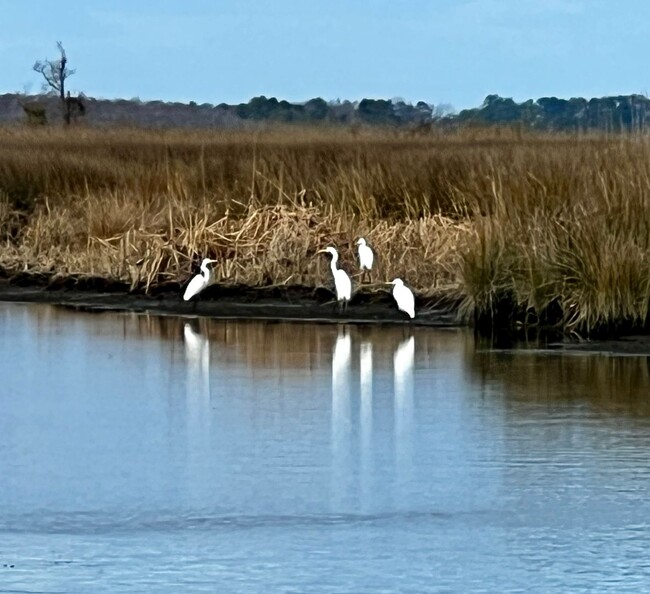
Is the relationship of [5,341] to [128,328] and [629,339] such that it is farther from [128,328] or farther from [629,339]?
[629,339]

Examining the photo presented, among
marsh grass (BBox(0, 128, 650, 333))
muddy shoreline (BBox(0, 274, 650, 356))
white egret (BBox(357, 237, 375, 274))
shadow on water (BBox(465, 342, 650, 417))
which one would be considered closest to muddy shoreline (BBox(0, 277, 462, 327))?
muddy shoreline (BBox(0, 274, 650, 356))

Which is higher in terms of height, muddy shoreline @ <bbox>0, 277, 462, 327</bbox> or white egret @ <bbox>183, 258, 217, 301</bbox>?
white egret @ <bbox>183, 258, 217, 301</bbox>

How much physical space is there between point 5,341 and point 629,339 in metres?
4.94

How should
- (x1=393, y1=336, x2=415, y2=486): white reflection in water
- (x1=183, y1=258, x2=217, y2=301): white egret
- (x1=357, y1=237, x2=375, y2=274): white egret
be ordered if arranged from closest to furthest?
(x1=393, y1=336, x2=415, y2=486): white reflection in water
(x1=357, y1=237, x2=375, y2=274): white egret
(x1=183, y1=258, x2=217, y2=301): white egret

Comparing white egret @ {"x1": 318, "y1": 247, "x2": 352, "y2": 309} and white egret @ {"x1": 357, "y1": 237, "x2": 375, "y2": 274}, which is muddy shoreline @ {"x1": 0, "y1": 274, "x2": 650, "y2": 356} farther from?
white egret @ {"x1": 357, "y1": 237, "x2": 375, "y2": 274}

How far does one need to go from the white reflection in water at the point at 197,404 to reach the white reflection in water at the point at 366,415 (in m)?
0.76

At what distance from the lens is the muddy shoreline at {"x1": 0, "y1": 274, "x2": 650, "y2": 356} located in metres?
15.4

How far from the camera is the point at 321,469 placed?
824 cm

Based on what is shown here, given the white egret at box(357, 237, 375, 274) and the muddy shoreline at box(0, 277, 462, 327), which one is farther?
the white egret at box(357, 237, 375, 274)

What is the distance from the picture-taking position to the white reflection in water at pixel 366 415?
7967mm

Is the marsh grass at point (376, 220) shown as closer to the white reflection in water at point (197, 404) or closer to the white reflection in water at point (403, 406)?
the white reflection in water at point (403, 406)

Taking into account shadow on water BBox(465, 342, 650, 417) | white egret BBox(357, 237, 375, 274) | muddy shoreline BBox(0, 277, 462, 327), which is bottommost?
shadow on water BBox(465, 342, 650, 417)

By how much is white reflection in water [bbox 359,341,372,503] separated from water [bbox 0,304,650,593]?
2 centimetres

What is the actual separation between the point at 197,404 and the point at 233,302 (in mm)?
6202
